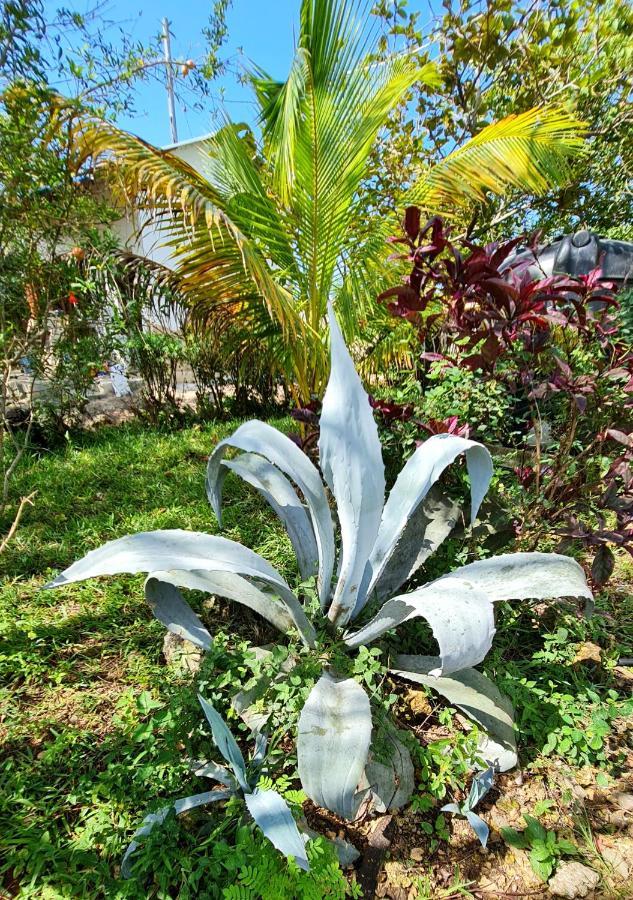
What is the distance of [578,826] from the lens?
1033 mm

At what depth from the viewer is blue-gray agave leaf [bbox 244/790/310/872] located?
75 cm

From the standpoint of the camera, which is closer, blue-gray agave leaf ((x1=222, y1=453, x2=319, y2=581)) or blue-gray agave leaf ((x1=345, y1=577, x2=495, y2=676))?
blue-gray agave leaf ((x1=345, y1=577, x2=495, y2=676))

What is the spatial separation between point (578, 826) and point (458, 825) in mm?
278

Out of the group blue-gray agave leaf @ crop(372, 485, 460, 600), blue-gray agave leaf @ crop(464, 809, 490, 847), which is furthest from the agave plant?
blue-gray agave leaf @ crop(372, 485, 460, 600)

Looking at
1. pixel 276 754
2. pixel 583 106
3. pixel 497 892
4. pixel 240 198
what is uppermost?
pixel 583 106

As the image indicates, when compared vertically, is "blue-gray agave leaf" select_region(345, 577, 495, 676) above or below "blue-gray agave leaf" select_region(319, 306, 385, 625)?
below

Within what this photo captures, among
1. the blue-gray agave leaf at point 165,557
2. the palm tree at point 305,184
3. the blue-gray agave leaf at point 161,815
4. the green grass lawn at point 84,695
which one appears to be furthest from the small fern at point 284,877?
the palm tree at point 305,184

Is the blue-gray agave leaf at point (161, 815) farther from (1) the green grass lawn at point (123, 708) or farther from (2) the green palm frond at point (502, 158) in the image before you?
(2) the green palm frond at point (502, 158)

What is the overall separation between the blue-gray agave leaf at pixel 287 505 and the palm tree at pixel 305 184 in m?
1.13

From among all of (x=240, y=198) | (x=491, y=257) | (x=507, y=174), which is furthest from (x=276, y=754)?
(x=507, y=174)

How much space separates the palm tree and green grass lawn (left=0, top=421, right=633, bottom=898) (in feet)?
4.28

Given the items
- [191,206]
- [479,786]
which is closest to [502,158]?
[191,206]

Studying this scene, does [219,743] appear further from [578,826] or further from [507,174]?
[507,174]

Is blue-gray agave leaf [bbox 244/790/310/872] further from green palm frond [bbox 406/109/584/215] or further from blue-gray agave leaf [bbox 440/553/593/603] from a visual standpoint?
green palm frond [bbox 406/109/584/215]
